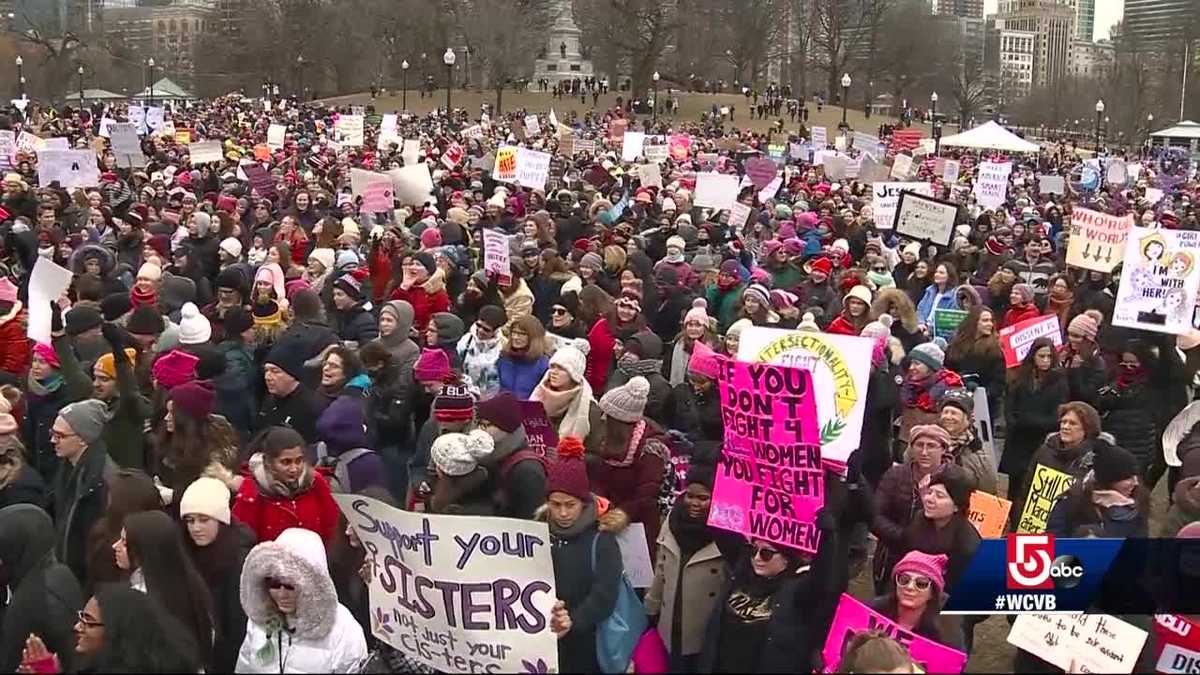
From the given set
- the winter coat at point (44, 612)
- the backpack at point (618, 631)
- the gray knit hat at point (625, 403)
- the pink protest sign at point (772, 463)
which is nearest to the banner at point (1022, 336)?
the gray knit hat at point (625, 403)

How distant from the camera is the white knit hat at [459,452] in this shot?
5.20 metres

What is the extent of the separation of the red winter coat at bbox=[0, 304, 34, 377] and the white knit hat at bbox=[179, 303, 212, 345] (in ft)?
4.29

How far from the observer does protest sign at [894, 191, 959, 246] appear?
14.2 meters

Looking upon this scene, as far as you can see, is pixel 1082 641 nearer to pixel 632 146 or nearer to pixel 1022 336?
pixel 1022 336

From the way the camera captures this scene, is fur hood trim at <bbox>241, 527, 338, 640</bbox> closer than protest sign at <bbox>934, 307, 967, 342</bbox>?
Yes

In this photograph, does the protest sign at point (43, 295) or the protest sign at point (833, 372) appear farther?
the protest sign at point (43, 295)

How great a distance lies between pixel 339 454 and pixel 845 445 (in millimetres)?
2369

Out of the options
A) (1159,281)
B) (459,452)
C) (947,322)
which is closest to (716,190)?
(947,322)

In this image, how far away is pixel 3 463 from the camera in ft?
18.5

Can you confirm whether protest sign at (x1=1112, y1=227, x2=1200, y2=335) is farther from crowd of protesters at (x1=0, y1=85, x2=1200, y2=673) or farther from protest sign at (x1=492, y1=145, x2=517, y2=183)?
protest sign at (x1=492, y1=145, x2=517, y2=183)

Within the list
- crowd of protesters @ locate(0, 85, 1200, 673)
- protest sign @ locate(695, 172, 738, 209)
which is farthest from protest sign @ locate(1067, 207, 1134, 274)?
protest sign @ locate(695, 172, 738, 209)

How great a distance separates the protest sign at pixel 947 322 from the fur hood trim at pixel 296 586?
270 inches

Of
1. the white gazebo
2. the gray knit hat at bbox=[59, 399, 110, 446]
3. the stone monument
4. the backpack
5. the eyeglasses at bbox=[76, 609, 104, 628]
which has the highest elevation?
the stone monument

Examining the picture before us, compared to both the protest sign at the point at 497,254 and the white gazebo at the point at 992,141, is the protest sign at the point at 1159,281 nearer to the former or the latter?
the protest sign at the point at 497,254
